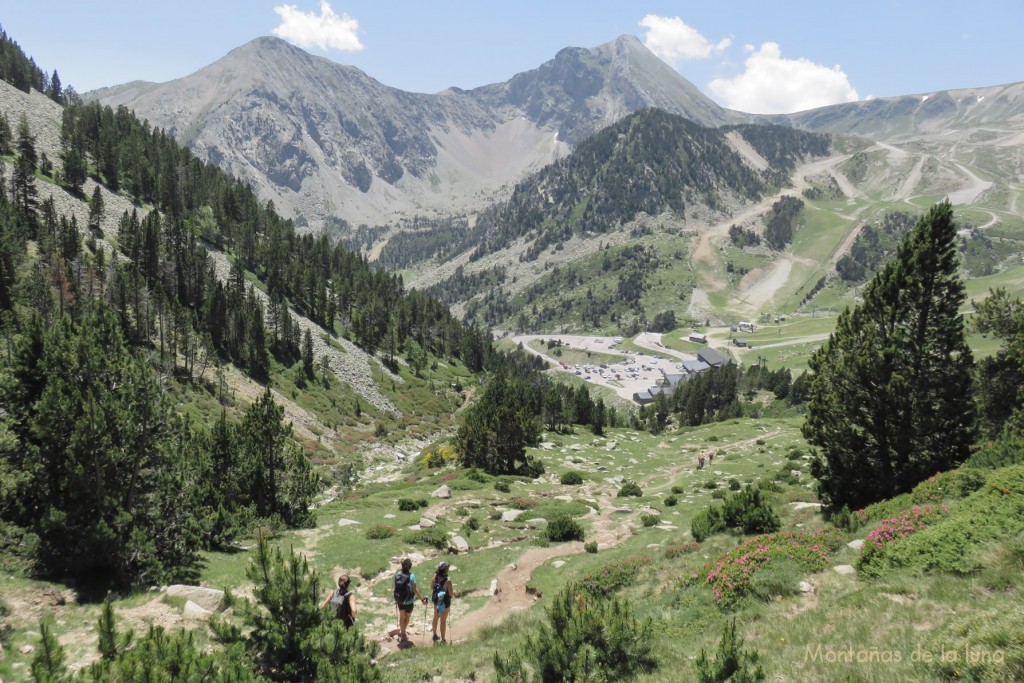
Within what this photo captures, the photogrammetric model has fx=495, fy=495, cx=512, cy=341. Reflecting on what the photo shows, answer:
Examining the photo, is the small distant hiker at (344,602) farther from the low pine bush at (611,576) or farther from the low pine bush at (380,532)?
the low pine bush at (380,532)

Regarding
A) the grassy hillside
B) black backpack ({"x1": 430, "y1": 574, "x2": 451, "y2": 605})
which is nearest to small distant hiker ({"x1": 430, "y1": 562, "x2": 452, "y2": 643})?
black backpack ({"x1": 430, "y1": 574, "x2": 451, "y2": 605})

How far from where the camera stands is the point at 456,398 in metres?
124

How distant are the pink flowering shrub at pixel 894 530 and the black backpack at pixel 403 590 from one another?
12.8 meters

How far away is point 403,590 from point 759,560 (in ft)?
35.9

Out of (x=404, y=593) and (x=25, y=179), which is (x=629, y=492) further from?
(x=25, y=179)

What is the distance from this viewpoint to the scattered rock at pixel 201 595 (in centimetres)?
1551

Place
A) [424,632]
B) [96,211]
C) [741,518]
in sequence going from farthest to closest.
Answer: [96,211]
[741,518]
[424,632]

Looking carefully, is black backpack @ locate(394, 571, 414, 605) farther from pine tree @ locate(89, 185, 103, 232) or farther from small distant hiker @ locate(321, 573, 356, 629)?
pine tree @ locate(89, 185, 103, 232)

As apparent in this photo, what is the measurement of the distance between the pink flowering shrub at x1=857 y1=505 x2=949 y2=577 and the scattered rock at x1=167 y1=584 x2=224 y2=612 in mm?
18981

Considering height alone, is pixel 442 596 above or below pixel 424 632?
above

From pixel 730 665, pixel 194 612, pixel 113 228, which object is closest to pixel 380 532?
pixel 194 612

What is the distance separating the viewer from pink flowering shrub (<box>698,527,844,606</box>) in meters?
14.0

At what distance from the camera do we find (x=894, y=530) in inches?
564

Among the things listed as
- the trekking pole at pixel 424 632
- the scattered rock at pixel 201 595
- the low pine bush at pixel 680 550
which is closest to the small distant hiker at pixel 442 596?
the trekking pole at pixel 424 632
